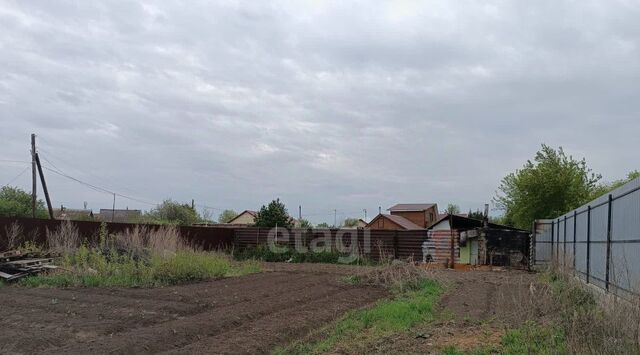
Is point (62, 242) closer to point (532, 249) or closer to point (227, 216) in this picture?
point (532, 249)

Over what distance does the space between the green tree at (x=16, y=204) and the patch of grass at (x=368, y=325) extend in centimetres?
3370

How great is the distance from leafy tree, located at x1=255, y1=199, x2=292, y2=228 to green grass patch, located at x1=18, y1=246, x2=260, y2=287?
1660cm

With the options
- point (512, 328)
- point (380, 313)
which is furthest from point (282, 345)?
point (512, 328)

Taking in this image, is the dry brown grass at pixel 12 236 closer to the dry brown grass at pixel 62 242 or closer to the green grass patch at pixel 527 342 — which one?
the dry brown grass at pixel 62 242

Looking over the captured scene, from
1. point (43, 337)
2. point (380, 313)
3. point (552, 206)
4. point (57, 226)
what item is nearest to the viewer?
point (43, 337)

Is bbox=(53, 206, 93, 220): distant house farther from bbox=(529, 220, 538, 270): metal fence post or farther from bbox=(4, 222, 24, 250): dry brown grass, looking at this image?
bbox=(529, 220, 538, 270): metal fence post

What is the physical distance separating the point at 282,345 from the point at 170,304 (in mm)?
3929

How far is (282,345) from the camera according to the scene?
8844mm

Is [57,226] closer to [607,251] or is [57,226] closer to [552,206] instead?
[607,251]

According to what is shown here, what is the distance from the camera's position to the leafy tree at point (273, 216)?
3456cm

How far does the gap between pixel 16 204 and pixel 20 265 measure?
2676 centimetres

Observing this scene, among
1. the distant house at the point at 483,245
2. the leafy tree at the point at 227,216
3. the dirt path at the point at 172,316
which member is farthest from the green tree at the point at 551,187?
the leafy tree at the point at 227,216

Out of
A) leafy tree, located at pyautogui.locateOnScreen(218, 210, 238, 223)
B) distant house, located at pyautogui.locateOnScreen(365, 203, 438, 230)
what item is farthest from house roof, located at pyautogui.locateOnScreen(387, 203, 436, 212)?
leafy tree, located at pyautogui.locateOnScreen(218, 210, 238, 223)

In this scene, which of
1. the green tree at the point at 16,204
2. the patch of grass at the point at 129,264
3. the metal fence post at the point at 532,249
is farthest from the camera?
the green tree at the point at 16,204
